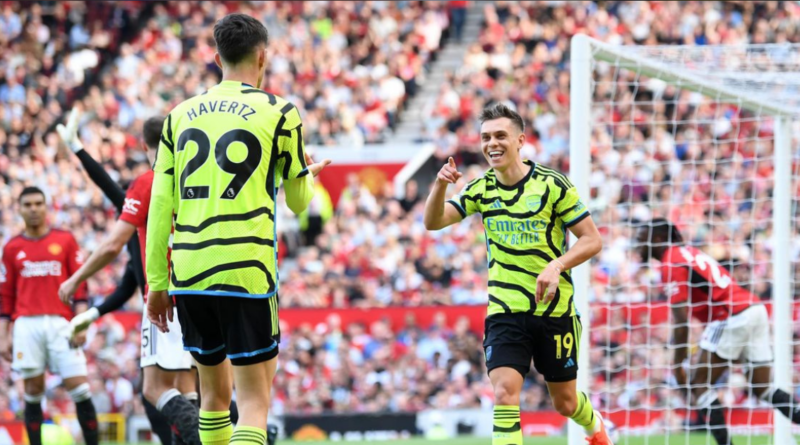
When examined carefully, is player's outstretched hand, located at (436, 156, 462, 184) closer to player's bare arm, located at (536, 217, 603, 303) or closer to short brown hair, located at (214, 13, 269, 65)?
player's bare arm, located at (536, 217, 603, 303)

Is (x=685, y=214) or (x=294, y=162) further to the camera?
(x=685, y=214)

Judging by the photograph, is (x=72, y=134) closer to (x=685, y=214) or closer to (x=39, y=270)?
(x=39, y=270)

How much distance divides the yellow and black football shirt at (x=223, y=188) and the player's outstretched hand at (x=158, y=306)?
5 cm

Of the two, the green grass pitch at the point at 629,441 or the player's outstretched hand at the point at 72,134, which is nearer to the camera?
the player's outstretched hand at the point at 72,134

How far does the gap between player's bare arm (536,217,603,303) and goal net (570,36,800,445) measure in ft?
5.75

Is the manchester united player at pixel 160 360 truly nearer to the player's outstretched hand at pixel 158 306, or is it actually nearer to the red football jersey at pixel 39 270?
the player's outstretched hand at pixel 158 306

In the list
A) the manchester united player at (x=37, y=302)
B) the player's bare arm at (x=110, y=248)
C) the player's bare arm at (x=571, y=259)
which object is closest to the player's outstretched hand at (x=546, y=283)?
the player's bare arm at (x=571, y=259)

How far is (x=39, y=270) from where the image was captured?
9289 millimetres

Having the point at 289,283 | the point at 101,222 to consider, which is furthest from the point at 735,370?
the point at 101,222

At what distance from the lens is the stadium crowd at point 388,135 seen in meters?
15.7

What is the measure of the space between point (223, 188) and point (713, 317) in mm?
5677

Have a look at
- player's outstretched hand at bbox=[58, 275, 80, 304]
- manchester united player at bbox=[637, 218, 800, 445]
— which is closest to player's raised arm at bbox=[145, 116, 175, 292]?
player's outstretched hand at bbox=[58, 275, 80, 304]

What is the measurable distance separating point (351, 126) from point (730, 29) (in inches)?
299

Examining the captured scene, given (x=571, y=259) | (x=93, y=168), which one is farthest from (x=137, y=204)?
(x=571, y=259)
